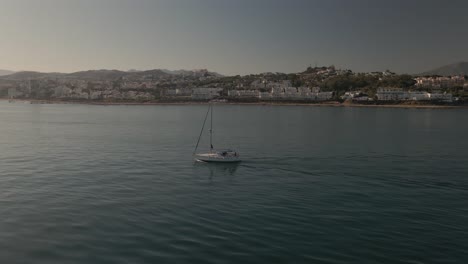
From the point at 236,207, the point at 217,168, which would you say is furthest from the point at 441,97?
the point at 236,207

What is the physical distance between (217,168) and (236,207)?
11754mm

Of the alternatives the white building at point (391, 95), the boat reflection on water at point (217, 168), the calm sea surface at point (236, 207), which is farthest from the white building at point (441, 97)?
the boat reflection on water at point (217, 168)

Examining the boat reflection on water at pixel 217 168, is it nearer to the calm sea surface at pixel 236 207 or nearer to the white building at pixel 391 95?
the calm sea surface at pixel 236 207

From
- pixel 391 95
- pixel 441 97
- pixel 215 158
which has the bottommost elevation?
pixel 215 158

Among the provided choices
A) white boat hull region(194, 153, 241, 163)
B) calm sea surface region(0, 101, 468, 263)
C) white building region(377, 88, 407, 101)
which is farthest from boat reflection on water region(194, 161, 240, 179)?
white building region(377, 88, 407, 101)

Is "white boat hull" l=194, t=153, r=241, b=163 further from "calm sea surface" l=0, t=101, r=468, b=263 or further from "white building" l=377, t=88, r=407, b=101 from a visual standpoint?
"white building" l=377, t=88, r=407, b=101

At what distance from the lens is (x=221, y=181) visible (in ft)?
90.3

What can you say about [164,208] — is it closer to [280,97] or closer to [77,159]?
[77,159]

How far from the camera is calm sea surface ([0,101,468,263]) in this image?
49.2 feet

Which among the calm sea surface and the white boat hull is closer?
the calm sea surface

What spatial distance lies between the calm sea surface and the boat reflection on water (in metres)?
0.09

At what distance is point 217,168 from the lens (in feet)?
106

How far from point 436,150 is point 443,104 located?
12377cm

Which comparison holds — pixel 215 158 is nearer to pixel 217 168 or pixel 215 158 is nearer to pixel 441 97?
pixel 217 168
